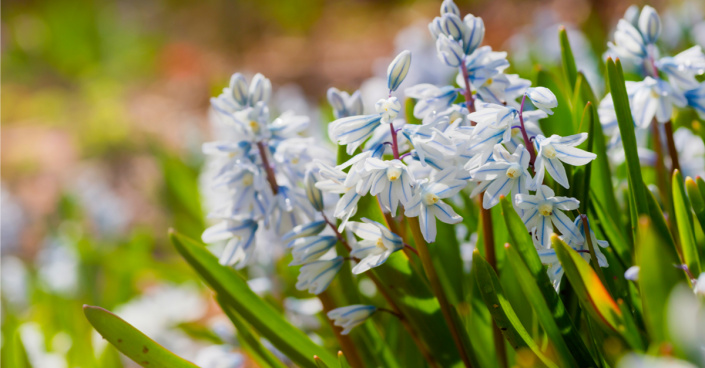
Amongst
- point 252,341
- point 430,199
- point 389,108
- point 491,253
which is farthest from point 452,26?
point 252,341

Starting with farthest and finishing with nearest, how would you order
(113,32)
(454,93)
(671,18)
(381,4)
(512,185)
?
(381,4) < (113,32) < (671,18) < (454,93) < (512,185)

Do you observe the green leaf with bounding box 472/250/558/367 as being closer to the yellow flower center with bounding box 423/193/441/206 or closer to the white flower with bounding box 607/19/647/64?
the yellow flower center with bounding box 423/193/441/206

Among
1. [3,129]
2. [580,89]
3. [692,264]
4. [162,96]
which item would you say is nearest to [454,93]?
[580,89]

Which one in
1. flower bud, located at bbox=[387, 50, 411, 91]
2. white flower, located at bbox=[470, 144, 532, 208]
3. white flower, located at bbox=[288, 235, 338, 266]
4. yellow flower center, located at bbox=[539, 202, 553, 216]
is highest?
flower bud, located at bbox=[387, 50, 411, 91]

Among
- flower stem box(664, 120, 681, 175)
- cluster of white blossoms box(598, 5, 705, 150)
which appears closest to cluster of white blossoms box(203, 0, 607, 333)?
cluster of white blossoms box(598, 5, 705, 150)

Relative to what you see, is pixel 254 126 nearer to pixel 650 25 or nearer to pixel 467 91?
pixel 467 91

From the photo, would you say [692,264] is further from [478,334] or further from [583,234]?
[478,334]
